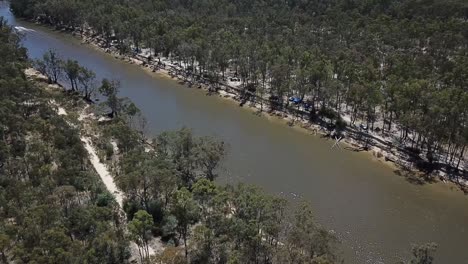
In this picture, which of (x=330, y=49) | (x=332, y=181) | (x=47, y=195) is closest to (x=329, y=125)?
(x=332, y=181)

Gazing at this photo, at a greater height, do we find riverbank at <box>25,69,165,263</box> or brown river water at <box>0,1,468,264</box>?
riverbank at <box>25,69,165,263</box>

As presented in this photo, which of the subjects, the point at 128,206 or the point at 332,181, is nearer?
the point at 128,206

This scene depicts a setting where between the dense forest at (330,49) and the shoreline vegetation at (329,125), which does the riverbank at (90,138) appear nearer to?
the shoreline vegetation at (329,125)

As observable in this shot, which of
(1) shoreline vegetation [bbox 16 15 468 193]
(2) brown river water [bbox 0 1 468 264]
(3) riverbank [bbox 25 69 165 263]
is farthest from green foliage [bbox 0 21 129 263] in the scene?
(1) shoreline vegetation [bbox 16 15 468 193]

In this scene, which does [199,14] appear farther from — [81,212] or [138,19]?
[81,212]

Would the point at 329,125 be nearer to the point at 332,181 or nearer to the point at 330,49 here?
the point at 332,181

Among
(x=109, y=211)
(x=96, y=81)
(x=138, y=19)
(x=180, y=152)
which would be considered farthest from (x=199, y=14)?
(x=109, y=211)

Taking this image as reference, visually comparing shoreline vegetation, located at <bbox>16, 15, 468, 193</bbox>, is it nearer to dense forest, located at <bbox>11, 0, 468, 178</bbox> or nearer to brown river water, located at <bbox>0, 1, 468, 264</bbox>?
dense forest, located at <bbox>11, 0, 468, 178</bbox>
